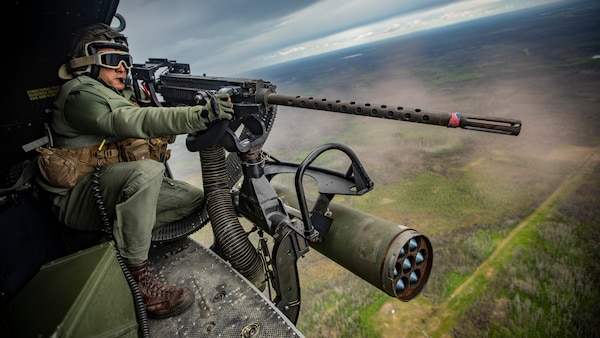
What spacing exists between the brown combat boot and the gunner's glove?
1729 mm

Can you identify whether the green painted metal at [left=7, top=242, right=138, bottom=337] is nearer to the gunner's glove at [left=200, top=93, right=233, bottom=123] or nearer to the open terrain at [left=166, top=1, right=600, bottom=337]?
the gunner's glove at [left=200, top=93, right=233, bottom=123]

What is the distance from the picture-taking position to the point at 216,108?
3.10 m

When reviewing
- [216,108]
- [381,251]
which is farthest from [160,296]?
[381,251]

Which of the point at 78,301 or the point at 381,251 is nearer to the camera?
the point at 78,301

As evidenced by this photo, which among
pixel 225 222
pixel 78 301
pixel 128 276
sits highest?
pixel 78 301

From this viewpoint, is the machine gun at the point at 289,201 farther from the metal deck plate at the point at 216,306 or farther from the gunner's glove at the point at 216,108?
the metal deck plate at the point at 216,306

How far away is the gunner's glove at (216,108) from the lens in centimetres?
309

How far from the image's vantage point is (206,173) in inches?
164

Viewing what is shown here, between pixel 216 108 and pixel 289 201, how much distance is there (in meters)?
1.58

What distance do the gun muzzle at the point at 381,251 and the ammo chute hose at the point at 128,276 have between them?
1.81 metres

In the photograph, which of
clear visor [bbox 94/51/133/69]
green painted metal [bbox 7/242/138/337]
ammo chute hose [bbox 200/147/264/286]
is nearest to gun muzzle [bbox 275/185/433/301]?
ammo chute hose [bbox 200/147/264/286]

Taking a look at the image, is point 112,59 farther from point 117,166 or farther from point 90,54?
point 117,166

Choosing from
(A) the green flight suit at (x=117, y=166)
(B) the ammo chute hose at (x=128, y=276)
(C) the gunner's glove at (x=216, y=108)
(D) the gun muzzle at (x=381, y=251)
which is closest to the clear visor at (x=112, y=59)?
(A) the green flight suit at (x=117, y=166)

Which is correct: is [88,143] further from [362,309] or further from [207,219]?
[362,309]
